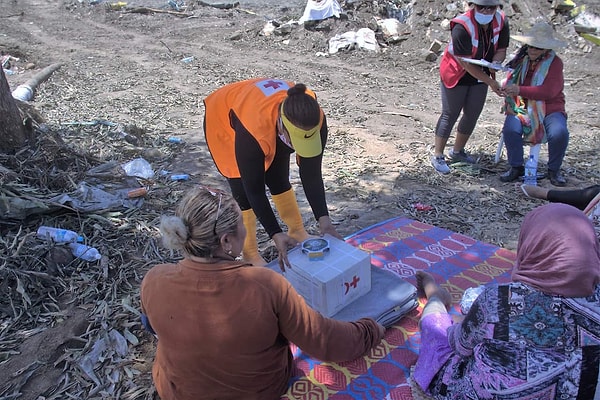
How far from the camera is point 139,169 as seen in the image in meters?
4.83

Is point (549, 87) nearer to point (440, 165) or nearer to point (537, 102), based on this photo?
point (537, 102)

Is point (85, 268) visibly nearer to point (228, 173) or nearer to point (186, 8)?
point (228, 173)

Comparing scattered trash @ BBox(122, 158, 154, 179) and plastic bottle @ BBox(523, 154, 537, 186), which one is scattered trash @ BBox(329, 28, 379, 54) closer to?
plastic bottle @ BBox(523, 154, 537, 186)

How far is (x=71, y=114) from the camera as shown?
7039 mm

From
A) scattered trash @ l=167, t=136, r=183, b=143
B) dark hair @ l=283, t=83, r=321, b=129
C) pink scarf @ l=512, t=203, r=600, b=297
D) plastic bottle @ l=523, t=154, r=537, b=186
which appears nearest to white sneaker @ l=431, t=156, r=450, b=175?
plastic bottle @ l=523, t=154, r=537, b=186

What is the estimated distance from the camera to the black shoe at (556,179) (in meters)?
4.60

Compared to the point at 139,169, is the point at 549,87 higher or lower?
higher

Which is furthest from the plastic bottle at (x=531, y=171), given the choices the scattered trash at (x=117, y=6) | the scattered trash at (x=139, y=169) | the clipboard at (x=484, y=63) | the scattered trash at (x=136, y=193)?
the scattered trash at (x=117, y=6)

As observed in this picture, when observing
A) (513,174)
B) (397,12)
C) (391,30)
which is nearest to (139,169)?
(513,174)

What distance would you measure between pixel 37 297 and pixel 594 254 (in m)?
3.08

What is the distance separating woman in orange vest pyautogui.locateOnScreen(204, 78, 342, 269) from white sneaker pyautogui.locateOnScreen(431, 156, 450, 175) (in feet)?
7.79

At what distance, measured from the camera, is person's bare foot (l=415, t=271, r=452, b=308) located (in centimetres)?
274

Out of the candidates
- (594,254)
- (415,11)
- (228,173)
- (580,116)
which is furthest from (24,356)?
(415,11)

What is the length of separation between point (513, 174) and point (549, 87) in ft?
2.98
